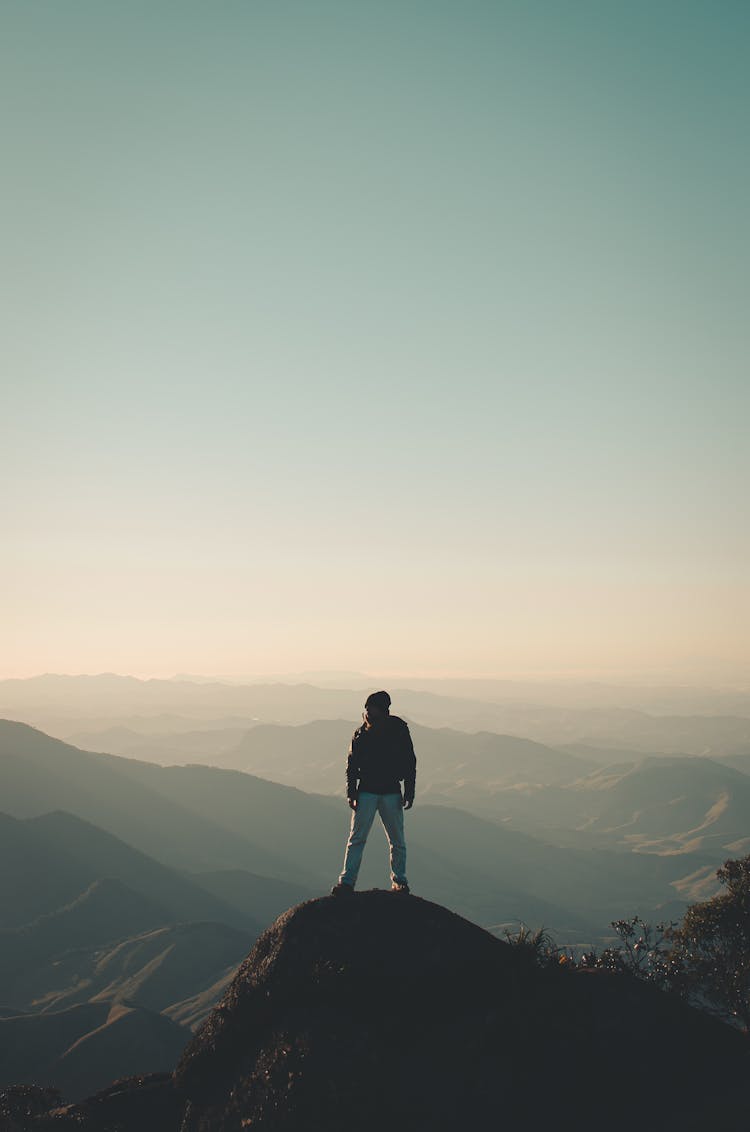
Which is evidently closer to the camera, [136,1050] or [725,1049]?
[725,1049]

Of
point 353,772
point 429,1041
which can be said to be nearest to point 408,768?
point 353,772

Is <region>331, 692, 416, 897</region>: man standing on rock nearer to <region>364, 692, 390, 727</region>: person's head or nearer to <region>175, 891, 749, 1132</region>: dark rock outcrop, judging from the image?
<region>364, 692, 390, 727</region>: person's head

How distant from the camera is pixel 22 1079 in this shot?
253ft

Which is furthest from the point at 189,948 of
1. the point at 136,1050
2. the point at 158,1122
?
the point at 158,1122

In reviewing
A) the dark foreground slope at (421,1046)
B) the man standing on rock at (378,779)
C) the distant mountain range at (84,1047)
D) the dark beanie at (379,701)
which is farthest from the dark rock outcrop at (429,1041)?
the distant mountain range at (84,1047)

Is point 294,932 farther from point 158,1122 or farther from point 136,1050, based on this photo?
point 136,1050

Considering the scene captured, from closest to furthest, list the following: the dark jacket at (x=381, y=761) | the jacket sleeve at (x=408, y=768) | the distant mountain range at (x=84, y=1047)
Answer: the jacket sleeve at (x=408, y=768)
the dark jacket at (x=381, y=761)
the distant mountain range at (x=84, y=1047)

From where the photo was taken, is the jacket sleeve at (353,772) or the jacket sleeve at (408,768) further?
the jacket sleeve at (353,772)

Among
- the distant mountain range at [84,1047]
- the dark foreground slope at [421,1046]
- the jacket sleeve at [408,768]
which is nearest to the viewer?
the dark foreground slope at [421,1046]

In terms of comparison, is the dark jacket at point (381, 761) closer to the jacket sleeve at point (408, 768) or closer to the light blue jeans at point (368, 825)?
the jacket sleeve at point (408, 768)

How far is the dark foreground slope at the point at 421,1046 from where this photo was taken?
10000 mm

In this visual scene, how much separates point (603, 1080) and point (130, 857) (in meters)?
191

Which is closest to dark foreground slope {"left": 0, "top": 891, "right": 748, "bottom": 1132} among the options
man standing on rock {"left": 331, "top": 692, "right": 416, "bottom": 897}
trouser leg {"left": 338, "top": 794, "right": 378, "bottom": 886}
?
trouser leg {"left": 338, "top": 794, "right": 378, "bottom": 886}

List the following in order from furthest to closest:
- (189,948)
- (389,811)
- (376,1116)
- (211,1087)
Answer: (189,948) → (389,811) → (211,1087) → (376,1116)
